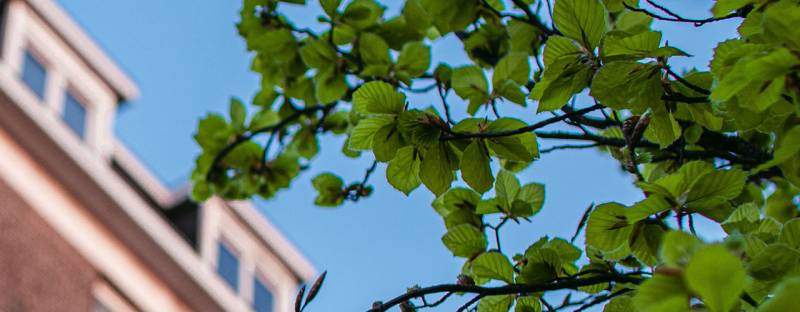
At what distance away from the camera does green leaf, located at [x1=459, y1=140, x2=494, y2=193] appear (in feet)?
6.59

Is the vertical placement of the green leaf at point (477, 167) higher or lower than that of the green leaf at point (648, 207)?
higher

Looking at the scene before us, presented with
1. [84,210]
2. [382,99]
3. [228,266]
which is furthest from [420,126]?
[228,266]

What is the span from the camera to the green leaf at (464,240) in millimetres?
2410

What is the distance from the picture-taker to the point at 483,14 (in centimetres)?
293

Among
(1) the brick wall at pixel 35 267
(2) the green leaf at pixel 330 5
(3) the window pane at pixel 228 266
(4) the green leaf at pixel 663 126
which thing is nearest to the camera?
(4) the green leaf at pixel 663 126

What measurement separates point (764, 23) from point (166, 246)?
46.1ft

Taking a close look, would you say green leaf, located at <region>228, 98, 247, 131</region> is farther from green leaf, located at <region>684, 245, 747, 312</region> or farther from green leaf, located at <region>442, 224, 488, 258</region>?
green leaf, located at <region>684, 245, 747, 312</region>

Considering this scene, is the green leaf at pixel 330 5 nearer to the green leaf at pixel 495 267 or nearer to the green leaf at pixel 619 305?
the green leaf at pixel 495 267

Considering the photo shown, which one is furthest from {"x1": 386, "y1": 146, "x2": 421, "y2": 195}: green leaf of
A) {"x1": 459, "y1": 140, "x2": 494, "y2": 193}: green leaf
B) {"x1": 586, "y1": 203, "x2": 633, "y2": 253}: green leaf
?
{"x1": 586, "y1": 203, "x2": 633, "y2": 253}: green leaf

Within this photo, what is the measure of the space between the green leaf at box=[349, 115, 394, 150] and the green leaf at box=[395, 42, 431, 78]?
3.46ft

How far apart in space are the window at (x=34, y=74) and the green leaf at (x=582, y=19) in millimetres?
14198

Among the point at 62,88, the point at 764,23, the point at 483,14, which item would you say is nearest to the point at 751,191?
the point at 483,14

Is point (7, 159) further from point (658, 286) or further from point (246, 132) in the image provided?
point (658, 286)

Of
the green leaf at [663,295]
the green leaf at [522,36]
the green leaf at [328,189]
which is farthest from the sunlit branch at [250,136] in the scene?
the green leaf at [663,295]
